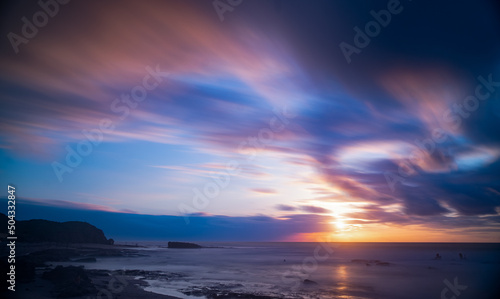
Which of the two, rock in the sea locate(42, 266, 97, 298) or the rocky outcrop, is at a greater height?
rock in the sea locate(42, 266, 97, 298)

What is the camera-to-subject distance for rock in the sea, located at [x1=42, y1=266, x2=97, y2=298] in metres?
20.8

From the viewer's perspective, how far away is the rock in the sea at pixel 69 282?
20.8m

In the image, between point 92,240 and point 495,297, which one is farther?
point 92,240

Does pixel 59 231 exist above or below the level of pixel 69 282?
below

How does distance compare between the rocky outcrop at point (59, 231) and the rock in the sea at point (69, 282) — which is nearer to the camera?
the rock in the sea at point (69, 282)

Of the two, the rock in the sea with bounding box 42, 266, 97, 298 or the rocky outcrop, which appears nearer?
the rock in the sea with bounding box 42, 266, 97, 298

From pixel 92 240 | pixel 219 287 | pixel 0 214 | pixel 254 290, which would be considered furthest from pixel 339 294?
pixel 92 240

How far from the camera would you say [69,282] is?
22844mm

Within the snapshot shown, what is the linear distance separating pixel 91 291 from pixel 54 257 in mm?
30018

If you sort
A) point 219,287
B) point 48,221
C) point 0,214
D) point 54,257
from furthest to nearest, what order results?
point 48,221
point 0,214
point 54,257
point 219,287

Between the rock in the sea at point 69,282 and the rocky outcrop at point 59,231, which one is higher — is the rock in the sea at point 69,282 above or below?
above

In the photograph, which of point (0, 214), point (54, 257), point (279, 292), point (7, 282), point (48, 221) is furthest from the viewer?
point (48, 221)

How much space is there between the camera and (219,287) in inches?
1160

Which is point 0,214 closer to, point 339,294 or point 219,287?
point 219,287
